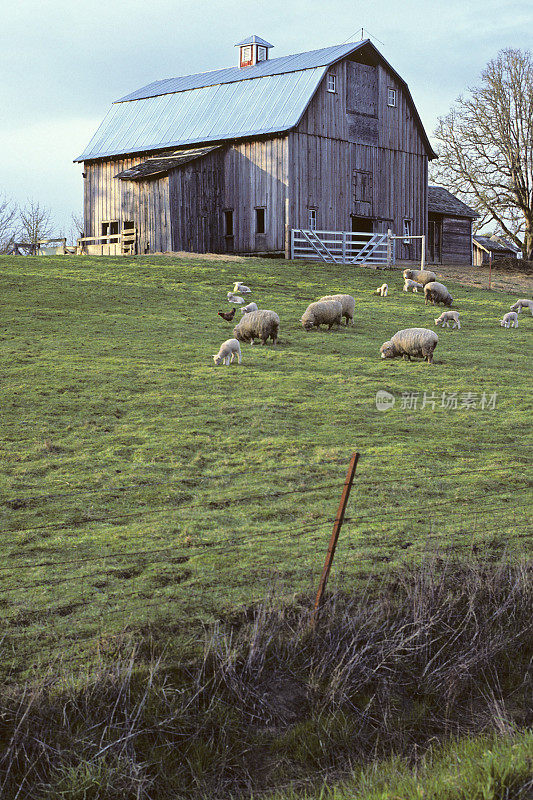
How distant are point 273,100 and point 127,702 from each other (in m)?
38.0

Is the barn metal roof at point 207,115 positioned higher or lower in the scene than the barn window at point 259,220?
higher

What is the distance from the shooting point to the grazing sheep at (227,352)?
18797 mm

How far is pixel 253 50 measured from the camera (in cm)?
4712

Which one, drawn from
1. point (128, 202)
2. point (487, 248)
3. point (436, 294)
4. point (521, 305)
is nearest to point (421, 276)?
point (436, 294)

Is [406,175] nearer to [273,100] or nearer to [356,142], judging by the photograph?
[356,142]

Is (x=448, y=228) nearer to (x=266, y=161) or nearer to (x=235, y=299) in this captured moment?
(x=266, y=161)

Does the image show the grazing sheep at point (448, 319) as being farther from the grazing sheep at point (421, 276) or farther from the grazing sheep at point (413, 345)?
the grazing sheep at point (421, 276)

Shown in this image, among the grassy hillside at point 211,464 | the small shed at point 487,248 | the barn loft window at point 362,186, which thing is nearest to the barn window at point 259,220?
the barn loft window at point 362,186

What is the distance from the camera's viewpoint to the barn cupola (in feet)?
154

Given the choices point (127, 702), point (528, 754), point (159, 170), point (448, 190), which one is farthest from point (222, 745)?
point (448, 190)

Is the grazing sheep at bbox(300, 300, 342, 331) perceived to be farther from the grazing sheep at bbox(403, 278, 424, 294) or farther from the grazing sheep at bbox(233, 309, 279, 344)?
the grazing sheep at bbox(403, 278, 424, 294)

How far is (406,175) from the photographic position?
45.1 metres

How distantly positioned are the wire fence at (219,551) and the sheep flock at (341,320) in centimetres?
803

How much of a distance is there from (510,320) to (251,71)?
2422 centimetres
